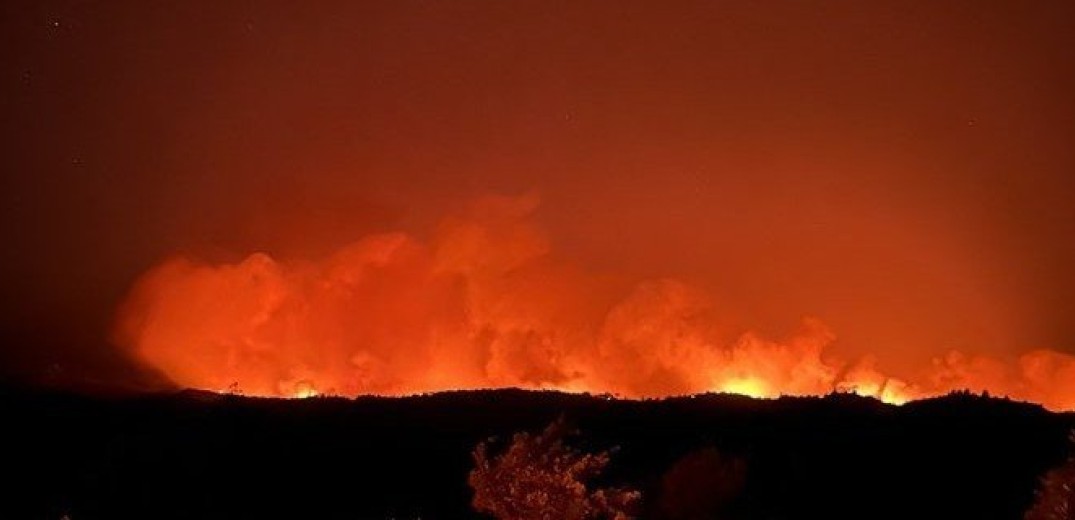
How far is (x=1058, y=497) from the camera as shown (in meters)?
15.6

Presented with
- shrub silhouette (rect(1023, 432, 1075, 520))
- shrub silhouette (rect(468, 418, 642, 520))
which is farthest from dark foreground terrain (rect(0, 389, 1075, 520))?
shrub silhouette (rect(1023, 432, 1075, 520))

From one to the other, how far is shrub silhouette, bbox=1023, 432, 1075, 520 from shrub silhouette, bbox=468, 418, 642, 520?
9.46 metres

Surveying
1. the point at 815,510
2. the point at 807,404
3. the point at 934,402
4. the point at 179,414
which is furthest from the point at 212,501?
the point at 934,402

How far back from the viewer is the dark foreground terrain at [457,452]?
107ft

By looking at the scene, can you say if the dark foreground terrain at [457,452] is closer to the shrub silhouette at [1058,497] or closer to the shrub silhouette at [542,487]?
the shrub silhouette at [542,487]

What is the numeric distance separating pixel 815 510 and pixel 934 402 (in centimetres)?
1341

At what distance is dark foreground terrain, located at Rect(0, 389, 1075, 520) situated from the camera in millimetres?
32531

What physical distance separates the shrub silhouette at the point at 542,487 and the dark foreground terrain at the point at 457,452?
542 centimetres

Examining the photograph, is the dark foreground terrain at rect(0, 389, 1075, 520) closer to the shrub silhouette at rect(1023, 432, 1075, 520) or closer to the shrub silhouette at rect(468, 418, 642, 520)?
the shrub silhouette at rect(468, 418, 642, 520)

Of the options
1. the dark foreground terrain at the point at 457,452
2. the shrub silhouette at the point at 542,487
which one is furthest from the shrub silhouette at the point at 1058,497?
the dark foreground terrain at the point at 457,452

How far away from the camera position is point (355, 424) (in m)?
42.7

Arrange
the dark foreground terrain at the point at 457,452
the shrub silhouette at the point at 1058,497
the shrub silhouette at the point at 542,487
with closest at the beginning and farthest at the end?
the shrub silhouette at the point at 1058,497 < the shrub silhouette at the point at 542,487 < the dark foreground terrain at the point at 457,452

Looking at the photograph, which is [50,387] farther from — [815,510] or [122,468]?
[815,510]

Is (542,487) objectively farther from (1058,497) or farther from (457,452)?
(457,452)
